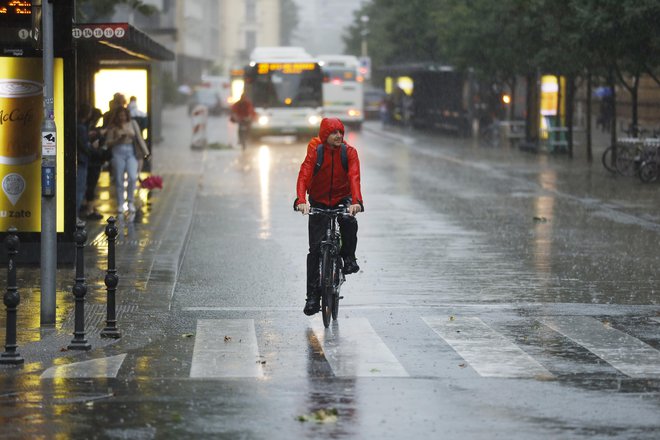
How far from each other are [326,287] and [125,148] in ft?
32.0

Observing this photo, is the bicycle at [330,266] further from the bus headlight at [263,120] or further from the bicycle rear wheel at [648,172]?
the bus headlight at [263,120]

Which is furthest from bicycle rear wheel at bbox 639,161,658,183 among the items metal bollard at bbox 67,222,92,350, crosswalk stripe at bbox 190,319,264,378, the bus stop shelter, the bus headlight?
the bus headlight

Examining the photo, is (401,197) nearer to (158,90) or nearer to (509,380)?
(509,380)

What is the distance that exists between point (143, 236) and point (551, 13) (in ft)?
Result: 60.8

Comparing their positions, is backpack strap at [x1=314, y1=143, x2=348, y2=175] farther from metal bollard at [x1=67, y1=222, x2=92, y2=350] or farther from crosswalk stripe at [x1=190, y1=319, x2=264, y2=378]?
metal bollard at [x1=67, y1=222, x2=92, y2=350]

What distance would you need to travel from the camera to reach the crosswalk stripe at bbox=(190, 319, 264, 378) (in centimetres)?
972

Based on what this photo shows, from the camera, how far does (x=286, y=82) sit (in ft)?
167

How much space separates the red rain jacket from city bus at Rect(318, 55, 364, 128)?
2032 inches

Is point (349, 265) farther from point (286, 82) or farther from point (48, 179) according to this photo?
point (286, 82)

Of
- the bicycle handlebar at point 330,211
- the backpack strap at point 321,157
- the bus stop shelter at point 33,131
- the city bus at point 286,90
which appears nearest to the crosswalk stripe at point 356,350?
the bicycle handlebar at point 330,211

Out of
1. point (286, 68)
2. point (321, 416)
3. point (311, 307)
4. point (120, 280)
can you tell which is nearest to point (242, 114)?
point (286, 68)

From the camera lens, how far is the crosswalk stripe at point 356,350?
976cm

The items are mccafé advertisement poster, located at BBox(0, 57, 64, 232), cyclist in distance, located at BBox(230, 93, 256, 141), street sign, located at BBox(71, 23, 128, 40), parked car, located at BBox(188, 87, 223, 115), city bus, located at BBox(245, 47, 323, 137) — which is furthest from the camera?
parked car, located at BBox(188, 87, 223, 115)

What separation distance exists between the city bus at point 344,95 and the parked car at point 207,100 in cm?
1597
